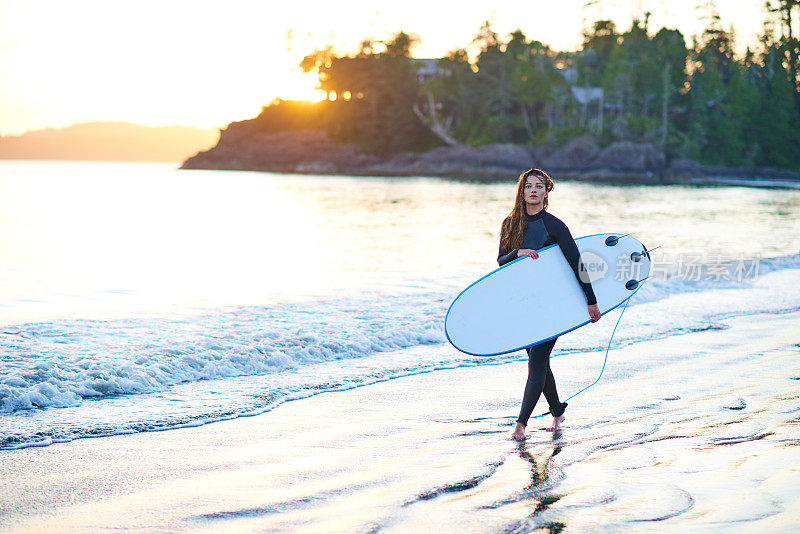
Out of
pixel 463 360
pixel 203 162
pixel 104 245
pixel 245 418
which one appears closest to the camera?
pixel 245 418

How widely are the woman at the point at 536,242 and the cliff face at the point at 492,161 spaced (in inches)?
2619

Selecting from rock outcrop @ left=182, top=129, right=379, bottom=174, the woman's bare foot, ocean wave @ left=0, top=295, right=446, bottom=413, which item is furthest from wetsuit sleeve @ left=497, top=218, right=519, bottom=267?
rock outcrop @ left=182, top=129, right=379, bottom=174

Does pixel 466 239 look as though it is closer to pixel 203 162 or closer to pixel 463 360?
pixel 463 360

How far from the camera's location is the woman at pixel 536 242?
13.8ft

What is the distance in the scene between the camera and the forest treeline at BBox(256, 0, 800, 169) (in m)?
76.4

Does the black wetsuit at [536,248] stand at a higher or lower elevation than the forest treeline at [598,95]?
lower

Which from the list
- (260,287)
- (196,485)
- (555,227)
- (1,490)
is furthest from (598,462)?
(260,287)

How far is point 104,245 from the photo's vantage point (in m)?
18.9

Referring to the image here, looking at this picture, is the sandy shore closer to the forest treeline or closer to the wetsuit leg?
the wetsuit leg

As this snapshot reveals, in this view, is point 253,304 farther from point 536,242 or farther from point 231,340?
point 536,242

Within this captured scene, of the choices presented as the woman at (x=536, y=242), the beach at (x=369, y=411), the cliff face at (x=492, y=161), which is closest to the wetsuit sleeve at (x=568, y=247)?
the woman at (x=536, y=242)

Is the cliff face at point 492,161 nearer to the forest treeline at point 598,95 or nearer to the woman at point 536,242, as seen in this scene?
the forest treeline at point 598,95

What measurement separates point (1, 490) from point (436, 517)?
207cm

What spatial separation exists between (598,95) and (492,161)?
16.0 metres
